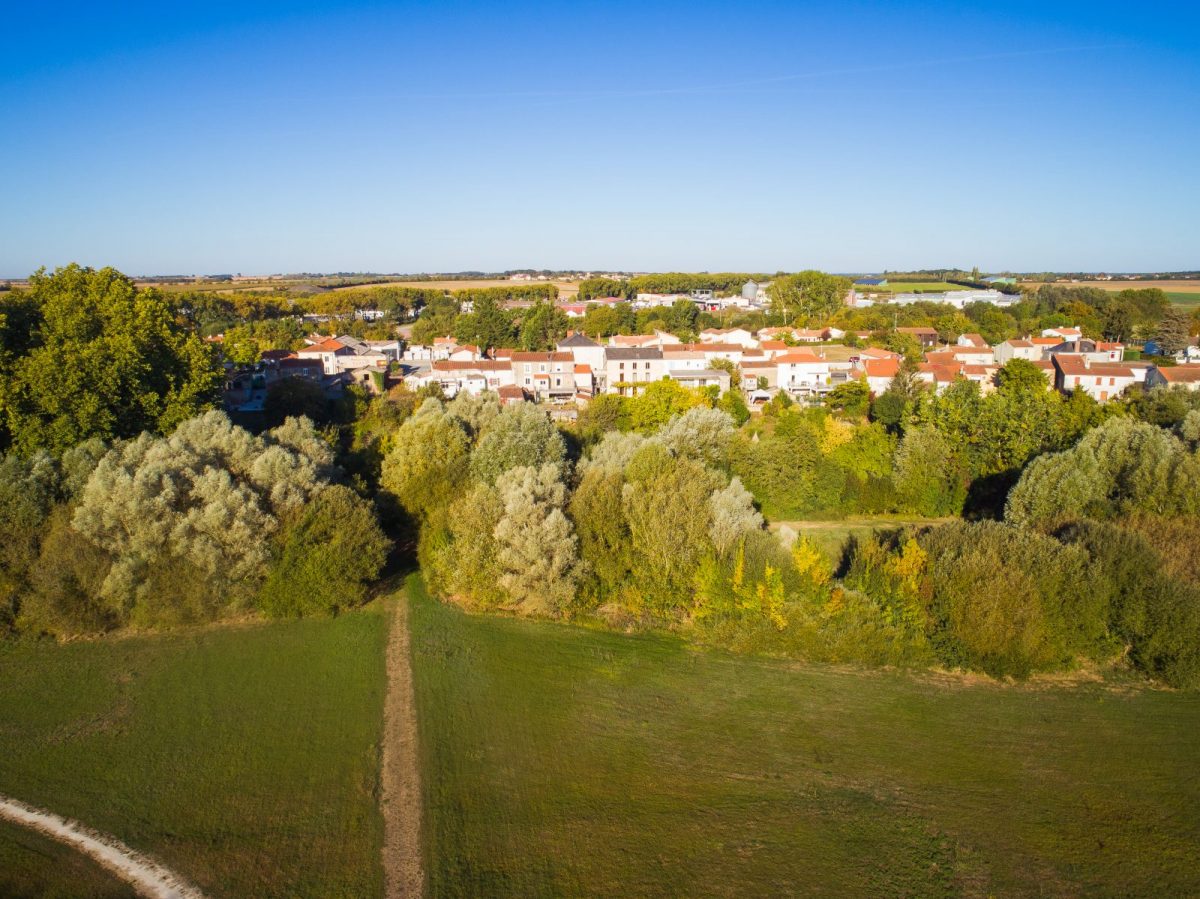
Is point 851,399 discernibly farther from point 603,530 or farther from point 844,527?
point 603,530

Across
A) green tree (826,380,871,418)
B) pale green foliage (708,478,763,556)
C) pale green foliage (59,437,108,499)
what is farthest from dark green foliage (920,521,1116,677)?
green tree (826,380,871,418)

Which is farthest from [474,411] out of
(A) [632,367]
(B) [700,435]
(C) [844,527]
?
(A) [632,367]

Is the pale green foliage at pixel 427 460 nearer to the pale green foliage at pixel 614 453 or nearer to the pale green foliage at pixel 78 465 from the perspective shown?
the pale green foliage at pixel 614 453

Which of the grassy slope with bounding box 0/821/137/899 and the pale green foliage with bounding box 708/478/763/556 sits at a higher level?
the pale green foliage with bounding box 708/478/763/556

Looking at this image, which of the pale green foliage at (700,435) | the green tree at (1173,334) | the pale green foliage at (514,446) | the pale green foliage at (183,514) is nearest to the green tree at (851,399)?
the pale green foliage at (700,435)

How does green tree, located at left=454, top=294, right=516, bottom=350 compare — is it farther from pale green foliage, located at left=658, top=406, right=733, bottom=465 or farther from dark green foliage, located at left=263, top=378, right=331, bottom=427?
pale green foliage, located at left=658, top=406, right=733, bottom=465
